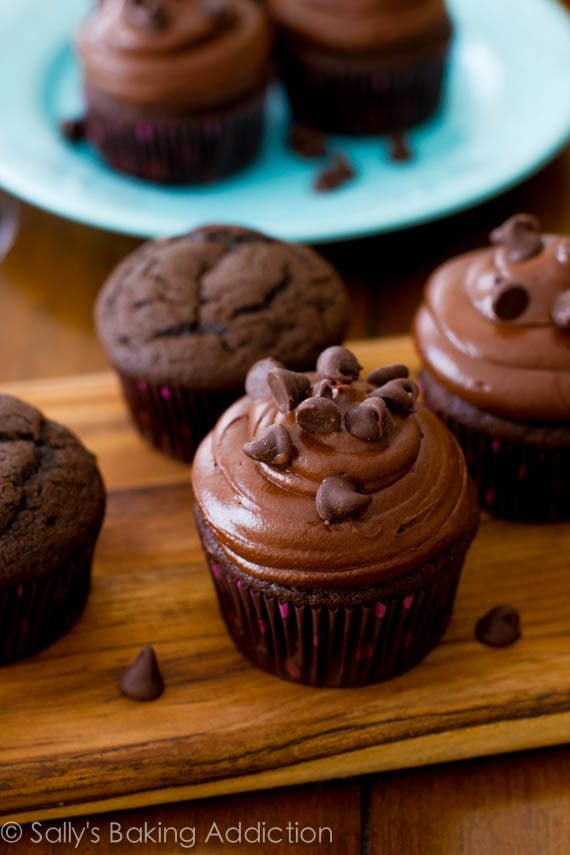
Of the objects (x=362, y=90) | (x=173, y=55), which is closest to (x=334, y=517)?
(x=173, y=55)

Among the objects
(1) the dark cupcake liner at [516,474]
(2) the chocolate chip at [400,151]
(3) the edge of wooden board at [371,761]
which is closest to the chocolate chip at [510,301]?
(1) the dark cupcake liner at [516,474]

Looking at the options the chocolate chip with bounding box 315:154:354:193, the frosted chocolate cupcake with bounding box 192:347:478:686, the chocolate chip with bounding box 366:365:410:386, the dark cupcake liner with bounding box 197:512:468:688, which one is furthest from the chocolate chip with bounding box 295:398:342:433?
the chocolate chip with bounding box 315:154:354:193

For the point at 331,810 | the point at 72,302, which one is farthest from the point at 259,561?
the point at 72,302

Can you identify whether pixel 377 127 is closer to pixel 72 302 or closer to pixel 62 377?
pixel 72 302

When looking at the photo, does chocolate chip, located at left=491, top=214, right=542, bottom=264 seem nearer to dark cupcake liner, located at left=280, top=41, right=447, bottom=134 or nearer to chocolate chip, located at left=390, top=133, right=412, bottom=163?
chocolate chip, located at left=390, top=133, right=412, bottom=163

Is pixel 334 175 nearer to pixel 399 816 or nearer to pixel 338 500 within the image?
pixel 338 500

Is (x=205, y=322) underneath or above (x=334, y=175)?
above

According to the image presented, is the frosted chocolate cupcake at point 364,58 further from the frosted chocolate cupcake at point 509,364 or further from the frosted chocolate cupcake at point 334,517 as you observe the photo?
the frosted chocolate cupcake at point 334,517
